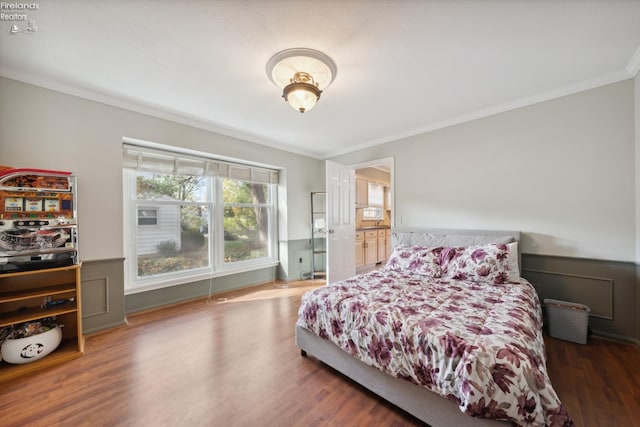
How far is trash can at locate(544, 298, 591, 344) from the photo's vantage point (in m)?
2.19

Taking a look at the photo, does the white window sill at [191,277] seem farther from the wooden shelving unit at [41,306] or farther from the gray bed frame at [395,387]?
the gray bed frame at [395,387]

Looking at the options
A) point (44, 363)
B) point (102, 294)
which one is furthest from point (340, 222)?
point (44, 363)

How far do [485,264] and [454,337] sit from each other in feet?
4.58

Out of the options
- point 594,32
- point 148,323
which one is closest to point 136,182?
point 148,323

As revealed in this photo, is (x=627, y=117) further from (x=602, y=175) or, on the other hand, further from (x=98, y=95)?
(x=98, y=95)

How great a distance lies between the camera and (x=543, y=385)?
1097 millimetres

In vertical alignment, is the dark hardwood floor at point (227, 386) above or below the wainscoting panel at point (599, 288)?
below

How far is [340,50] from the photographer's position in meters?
1.83

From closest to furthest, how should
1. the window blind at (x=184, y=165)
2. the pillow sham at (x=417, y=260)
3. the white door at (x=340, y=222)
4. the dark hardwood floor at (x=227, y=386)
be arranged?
the dark hardwood floor at (x=227, y=386), the pillow sham at (x=417, y=260), the window blind at (x=184, y=165), the white door at (x=340, y=222)

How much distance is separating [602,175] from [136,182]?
521 cm

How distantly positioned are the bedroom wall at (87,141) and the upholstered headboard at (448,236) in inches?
123

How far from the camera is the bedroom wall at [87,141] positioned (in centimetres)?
215

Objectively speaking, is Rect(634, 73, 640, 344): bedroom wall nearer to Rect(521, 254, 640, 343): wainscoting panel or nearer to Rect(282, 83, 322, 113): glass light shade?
Rect(521, 254, 640, 343): wainscoting panel

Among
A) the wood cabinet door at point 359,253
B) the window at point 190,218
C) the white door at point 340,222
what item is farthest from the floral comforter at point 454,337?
the wood cabinet door at point 359,253
